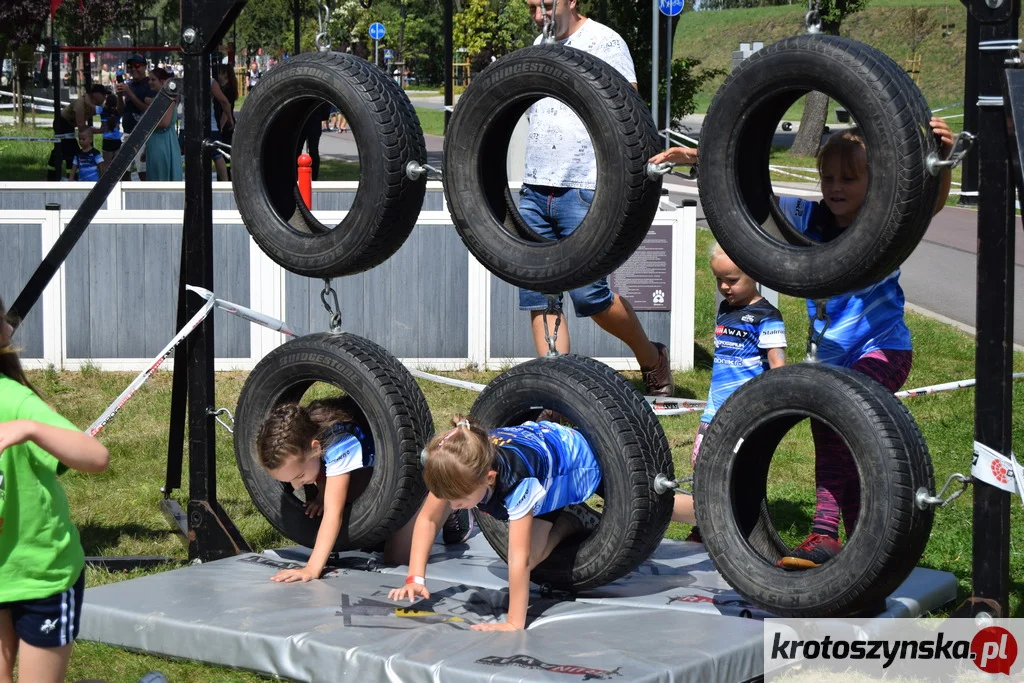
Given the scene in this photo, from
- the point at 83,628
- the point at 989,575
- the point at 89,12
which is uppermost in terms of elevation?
the point at 89,12

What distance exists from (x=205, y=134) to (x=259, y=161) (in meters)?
0.38

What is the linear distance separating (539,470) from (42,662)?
158cm

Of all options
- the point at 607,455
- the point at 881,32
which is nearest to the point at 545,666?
the point at 607,455

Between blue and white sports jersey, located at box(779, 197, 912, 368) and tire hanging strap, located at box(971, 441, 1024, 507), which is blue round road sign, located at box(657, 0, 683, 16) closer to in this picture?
blue and white sports jersey, located at box(779, 197, 912, 368)

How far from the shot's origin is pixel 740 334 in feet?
16.2

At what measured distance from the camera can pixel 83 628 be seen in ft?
14.2

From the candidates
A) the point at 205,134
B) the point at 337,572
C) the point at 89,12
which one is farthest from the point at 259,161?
the point at 89,12

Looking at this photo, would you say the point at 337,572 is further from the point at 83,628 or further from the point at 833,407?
the point at 833,407

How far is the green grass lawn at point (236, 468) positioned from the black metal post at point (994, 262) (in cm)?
79

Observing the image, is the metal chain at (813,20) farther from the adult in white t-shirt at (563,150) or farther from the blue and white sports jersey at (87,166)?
the blue and white sports jersey at (87,166)

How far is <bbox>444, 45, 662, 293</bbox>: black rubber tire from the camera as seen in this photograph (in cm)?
392

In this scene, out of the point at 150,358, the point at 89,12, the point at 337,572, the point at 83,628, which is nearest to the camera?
the point at 83,628

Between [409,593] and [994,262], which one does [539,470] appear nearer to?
[409,593]

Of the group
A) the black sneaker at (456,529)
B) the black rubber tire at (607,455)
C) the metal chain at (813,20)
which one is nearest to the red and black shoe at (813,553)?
the black rubber tire at (607,455)
